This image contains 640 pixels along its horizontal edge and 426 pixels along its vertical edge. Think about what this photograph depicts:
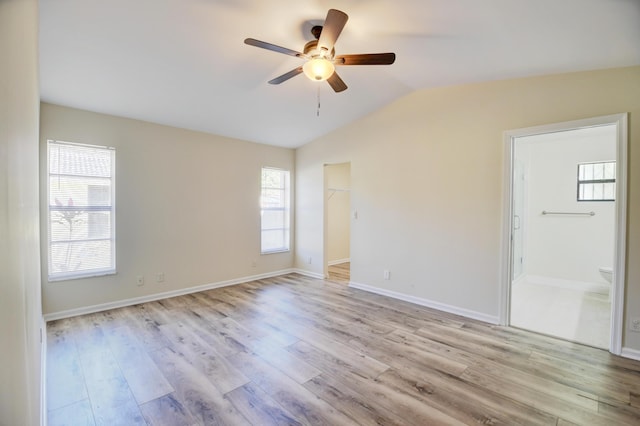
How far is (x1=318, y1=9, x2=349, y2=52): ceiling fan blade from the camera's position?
74.7 inches

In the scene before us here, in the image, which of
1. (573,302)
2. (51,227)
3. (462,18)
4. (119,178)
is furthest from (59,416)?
(573,302)

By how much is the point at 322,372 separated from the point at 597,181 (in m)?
5.53

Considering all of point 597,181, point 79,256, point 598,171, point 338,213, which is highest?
point 598,171

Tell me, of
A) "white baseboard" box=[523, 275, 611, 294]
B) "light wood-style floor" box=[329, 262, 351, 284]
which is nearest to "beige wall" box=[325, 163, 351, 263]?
"light wood-style floor" box=[329, 262, 351, 284]

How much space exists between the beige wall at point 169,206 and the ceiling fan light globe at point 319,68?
2892 mm

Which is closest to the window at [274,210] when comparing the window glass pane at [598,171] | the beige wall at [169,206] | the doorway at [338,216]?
the beige wall at [169,206]

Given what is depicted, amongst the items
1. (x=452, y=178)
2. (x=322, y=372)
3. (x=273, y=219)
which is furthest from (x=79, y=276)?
(x=452, y=178)

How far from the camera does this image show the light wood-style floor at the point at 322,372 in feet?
6.36

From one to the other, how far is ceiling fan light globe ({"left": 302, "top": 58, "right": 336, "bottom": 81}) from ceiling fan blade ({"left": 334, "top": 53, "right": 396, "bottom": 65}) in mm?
111

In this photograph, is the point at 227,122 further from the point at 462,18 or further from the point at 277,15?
the point at 462,18

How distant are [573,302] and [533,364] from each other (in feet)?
8.05

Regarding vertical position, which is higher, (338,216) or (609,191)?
(609,191)

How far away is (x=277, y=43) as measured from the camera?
280 centimetres

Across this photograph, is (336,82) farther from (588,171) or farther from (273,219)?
(588,171)
